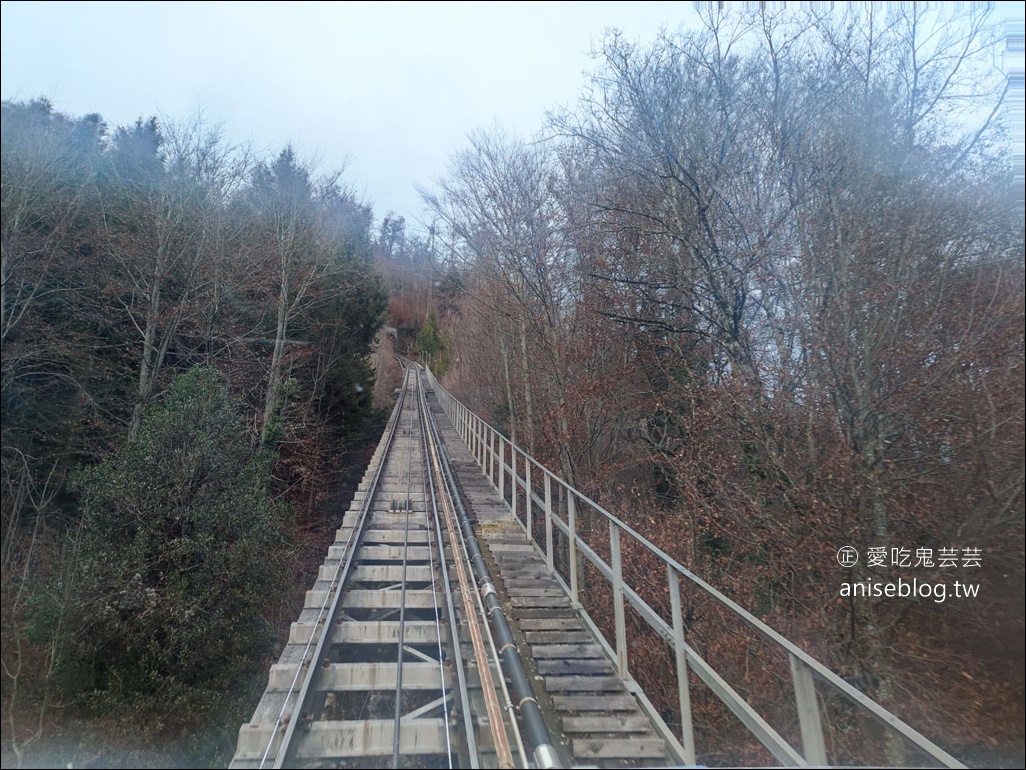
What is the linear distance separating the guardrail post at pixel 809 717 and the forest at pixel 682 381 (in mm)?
1057

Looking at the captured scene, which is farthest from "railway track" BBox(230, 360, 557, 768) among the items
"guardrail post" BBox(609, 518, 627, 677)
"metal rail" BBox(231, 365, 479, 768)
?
"guardrail post" BBox(609, 518, 627, 677)

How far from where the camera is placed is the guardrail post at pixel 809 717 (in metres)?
2.70

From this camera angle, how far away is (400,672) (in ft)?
15.6

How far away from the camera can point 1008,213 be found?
379 cm

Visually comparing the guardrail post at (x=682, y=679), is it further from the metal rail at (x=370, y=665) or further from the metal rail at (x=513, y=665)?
the metal rail at (x=370, y=665)

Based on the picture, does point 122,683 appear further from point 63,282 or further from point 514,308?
point 514,308

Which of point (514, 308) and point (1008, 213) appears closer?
point (1008, 213)

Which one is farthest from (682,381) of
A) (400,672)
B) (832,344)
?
(400,672)

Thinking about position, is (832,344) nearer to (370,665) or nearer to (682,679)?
(682,679)

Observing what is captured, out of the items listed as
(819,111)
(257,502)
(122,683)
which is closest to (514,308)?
(257,502)

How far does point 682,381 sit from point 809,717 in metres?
7.75

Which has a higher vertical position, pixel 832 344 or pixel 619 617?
pixel 832 344

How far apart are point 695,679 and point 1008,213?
608 cm

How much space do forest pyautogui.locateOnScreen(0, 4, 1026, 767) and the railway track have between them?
1.15 meters
